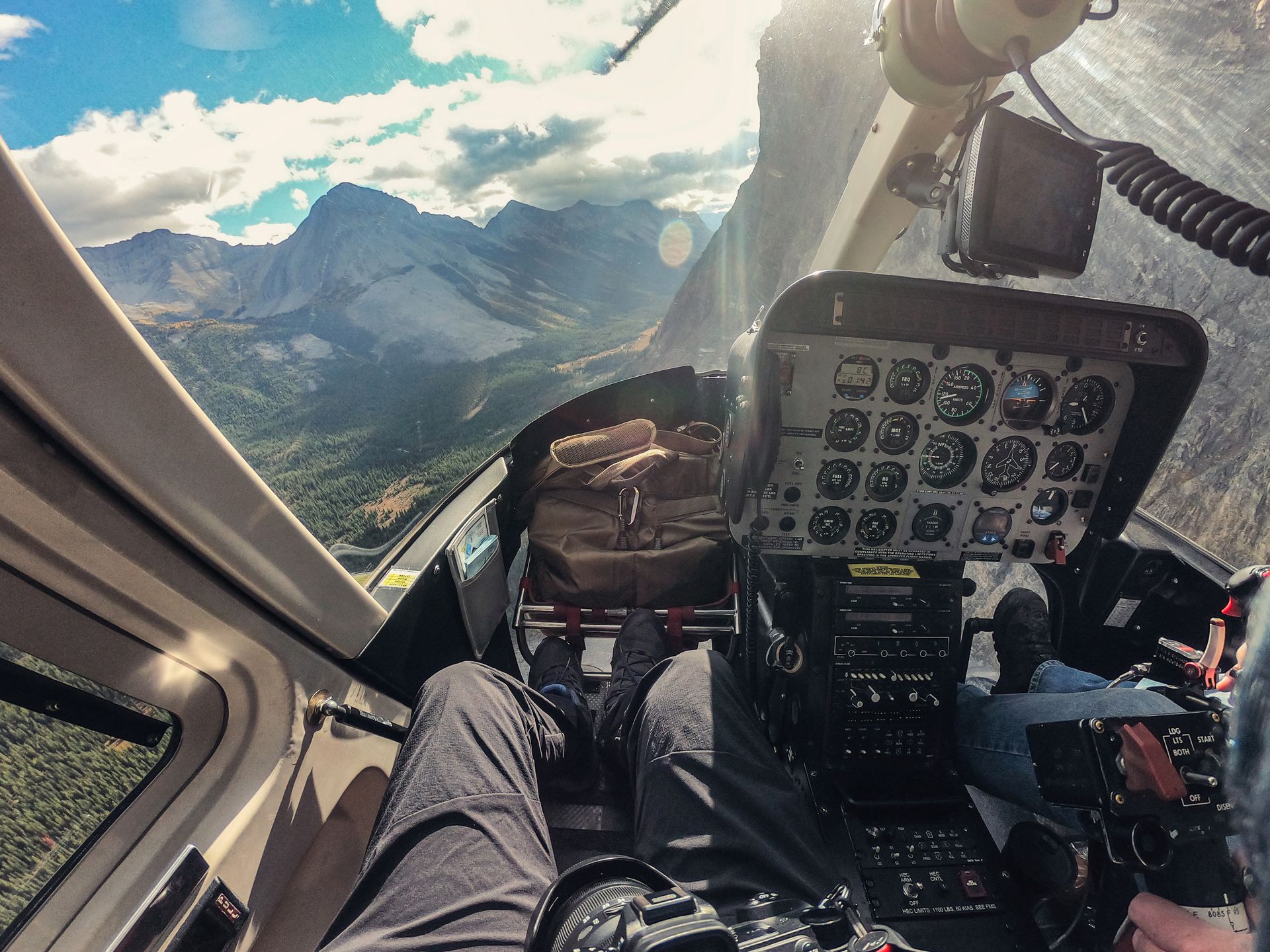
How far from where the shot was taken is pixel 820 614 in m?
1.82

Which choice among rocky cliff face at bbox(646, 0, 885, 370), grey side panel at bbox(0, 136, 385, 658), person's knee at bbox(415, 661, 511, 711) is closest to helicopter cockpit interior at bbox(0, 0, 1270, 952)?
grey side panel at bbox(0, 136, 385, 658)

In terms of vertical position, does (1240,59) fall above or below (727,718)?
above

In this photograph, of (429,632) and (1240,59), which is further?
(1240,59)

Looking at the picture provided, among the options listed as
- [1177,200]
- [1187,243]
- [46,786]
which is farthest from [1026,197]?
[1187,243]

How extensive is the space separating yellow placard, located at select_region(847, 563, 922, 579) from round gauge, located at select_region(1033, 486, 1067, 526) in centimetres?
66

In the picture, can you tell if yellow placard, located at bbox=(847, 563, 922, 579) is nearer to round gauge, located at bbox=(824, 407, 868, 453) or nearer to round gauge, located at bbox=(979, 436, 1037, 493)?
round gauge, located at bbox=(824, 407, 868, 453)

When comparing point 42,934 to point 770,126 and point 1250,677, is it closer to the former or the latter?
point 1250,677

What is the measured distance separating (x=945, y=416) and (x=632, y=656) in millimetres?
1323

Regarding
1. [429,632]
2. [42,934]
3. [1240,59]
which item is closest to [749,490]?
[429,632]

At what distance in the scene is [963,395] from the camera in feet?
6.63

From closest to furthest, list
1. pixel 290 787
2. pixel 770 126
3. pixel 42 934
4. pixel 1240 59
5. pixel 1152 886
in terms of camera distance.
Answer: pixel 42 934 → pixel 1152 886 → pixel 290 787 → pixel 1240 59 → pixel 770 126

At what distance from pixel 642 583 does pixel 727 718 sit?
1104mm

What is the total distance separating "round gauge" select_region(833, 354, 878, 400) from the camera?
1945 mm

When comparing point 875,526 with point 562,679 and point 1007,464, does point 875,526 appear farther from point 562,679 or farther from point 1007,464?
point 562,679
